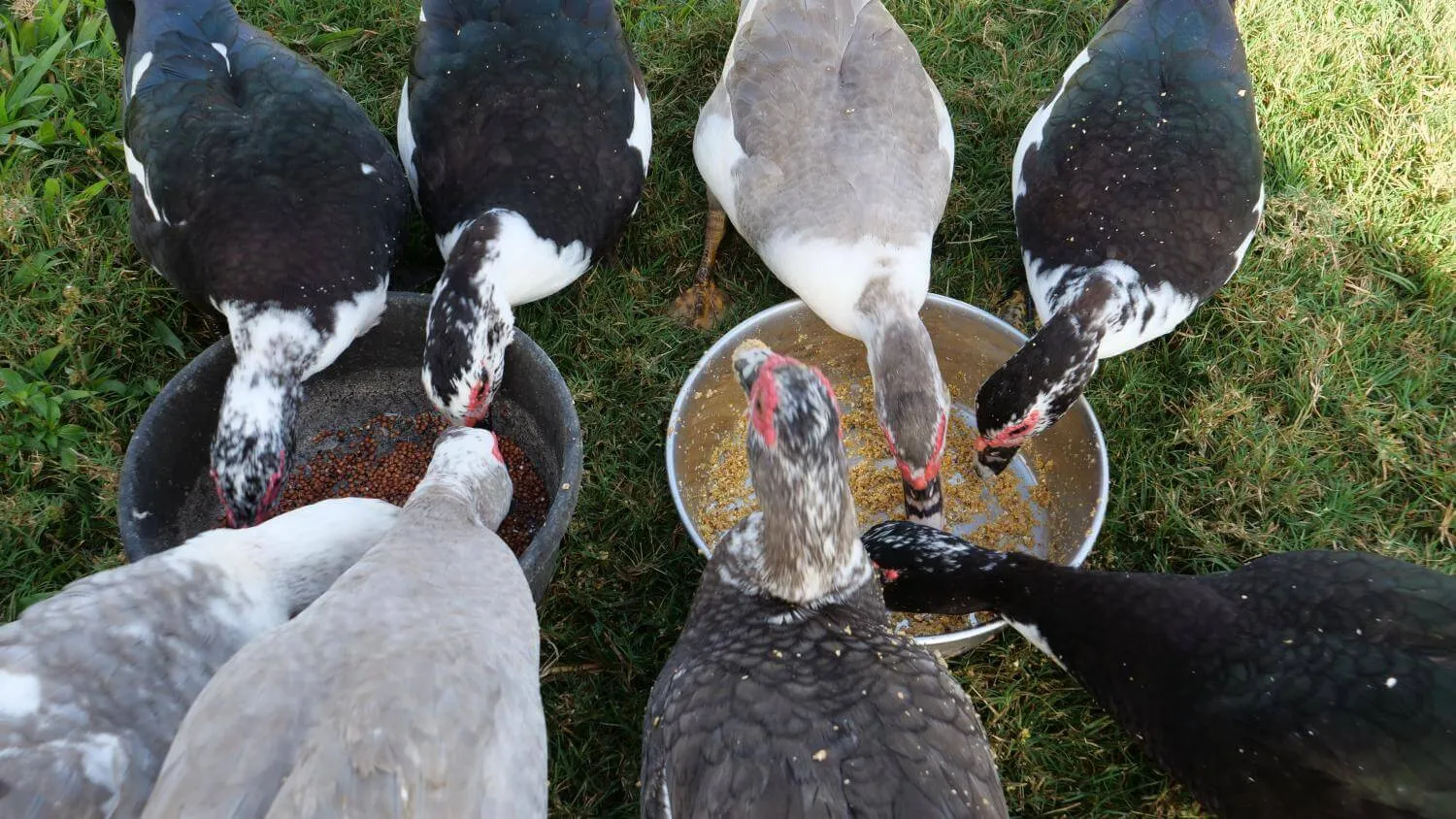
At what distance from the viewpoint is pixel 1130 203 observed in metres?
3.25

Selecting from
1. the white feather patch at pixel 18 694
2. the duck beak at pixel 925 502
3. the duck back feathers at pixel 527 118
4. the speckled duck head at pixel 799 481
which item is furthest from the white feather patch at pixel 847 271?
the white feather patch at pixel 18 694

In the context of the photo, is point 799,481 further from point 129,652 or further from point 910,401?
point 129,652

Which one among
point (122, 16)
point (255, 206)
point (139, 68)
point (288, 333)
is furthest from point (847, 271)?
point (122, 16)

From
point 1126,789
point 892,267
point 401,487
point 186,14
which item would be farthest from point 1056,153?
point 186,14

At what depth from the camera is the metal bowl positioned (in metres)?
3.12

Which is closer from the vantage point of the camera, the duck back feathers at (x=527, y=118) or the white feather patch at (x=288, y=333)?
the white feather patch at (x=288, y=333)

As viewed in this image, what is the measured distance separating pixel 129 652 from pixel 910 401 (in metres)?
2.07

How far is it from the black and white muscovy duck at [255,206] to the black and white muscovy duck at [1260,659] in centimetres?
173

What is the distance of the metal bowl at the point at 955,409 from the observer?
3.12 metres

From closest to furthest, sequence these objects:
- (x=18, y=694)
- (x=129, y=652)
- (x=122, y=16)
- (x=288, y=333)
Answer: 1. (x=18, y=694)
2. (x=129, y=652)
3. (x=288, y=333)
4. (x=122, y=16)

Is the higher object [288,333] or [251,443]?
[288,333]

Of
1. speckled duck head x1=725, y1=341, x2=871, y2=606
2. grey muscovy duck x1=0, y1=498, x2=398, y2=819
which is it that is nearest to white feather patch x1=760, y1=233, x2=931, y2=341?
speckled duck head x1=725, y1=341, x2=871, y2=606

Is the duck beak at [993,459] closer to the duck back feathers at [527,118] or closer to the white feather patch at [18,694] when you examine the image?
the duck back feathers at [527,118]

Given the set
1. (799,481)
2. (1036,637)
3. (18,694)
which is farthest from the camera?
(1036,637)
